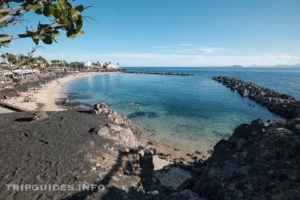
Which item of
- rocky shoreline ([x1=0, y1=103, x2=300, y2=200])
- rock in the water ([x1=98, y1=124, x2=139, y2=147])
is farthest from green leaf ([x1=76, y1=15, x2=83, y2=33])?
rock in the water ([x1=98, y1=124, x2=139, y2=147])

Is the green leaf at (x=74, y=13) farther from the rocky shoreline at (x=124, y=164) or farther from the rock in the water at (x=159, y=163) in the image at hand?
the rock in the water at (x=159, y=163)

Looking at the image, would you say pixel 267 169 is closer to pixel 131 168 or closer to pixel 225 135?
pixel 131 168

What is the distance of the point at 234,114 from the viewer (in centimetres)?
2764

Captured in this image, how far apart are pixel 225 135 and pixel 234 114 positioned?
9.98m

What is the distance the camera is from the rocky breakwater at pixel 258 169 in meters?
4.99

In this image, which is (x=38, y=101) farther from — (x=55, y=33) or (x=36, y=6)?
(x=36, y=6)

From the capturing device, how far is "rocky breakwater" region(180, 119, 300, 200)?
4.99 m

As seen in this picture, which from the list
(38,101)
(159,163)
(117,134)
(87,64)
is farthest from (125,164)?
(87,64)

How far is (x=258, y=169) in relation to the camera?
5691mm

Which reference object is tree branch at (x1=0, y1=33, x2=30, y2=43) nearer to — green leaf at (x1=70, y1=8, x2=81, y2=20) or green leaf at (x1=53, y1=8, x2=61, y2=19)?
green leaf at (x1=53, y1=8, x2=61, y2=19)

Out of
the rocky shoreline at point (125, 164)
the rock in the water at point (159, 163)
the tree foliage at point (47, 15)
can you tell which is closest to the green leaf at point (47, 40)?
the tree foliage at point (47, 15)

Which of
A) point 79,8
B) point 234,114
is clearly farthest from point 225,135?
point 79,8

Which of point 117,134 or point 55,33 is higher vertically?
point 55,33

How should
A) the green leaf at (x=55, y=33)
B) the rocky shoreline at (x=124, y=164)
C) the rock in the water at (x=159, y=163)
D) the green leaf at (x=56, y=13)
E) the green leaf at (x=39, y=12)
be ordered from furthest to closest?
the rock in the water at (x=159, y=163), the rocky shoreline at (x=124, y=164), the green leaf at (x=55, y=33), the green leaf at (x=39, y=12), the green leaf at (x=56, y=13)
